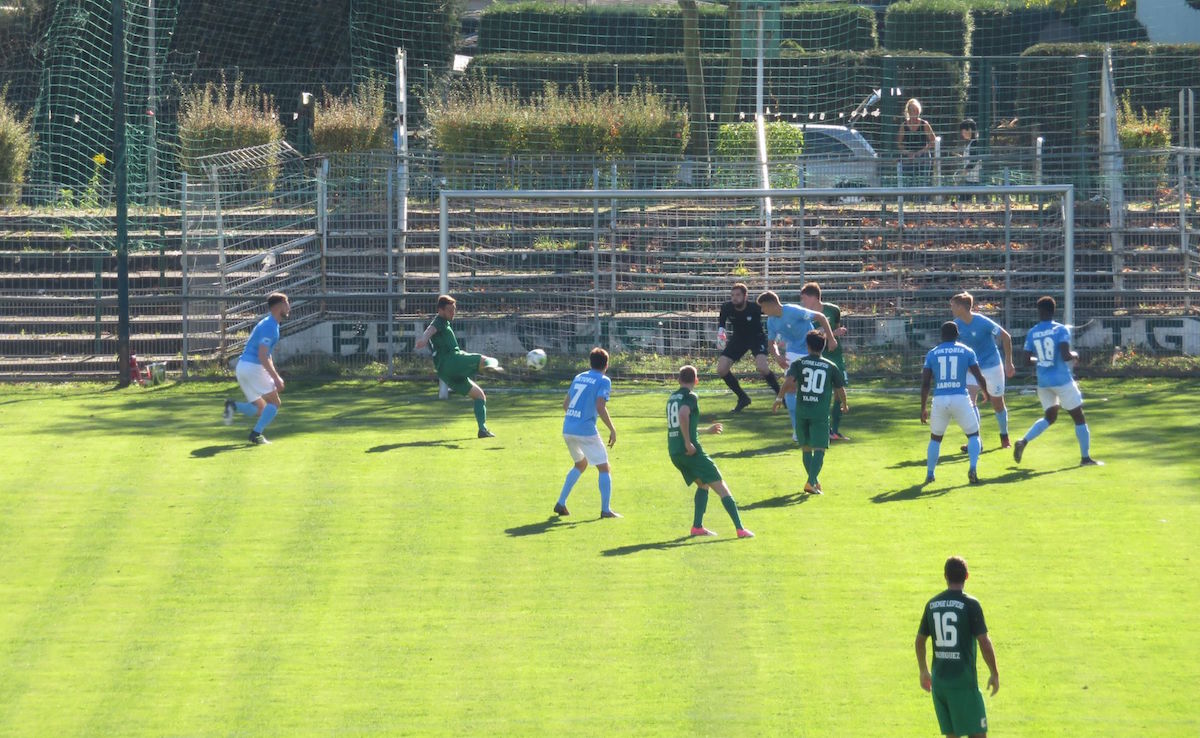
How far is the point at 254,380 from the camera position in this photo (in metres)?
17.6

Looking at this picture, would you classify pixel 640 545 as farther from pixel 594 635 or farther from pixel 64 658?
pixel 64 658

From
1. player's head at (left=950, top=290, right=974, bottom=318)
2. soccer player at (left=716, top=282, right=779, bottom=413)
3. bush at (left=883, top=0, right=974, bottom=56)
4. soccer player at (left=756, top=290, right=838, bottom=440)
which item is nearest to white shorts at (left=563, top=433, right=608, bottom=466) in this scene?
soccer player at (left=756, top=290, right=838, bottom=440)

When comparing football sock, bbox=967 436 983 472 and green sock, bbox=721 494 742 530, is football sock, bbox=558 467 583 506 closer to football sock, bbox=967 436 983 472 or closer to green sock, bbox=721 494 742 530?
green sock, bbox=721 494 742 530

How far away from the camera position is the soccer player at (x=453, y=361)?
17.8 meters

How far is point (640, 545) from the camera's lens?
13.1 meters

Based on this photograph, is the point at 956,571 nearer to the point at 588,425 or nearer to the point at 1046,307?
the point at 588,425

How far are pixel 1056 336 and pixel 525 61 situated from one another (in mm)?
18855

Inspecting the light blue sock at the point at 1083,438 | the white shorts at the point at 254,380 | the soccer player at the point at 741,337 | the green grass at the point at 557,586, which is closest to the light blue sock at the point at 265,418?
the white shorts at the point at 254,380

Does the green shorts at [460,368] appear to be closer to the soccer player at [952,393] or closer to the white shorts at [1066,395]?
the soccer player at [952,393]

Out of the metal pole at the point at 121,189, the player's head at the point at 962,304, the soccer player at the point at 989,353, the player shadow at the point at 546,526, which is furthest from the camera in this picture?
the metal pole at the point at 121,189

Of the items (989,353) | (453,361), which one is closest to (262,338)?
(453,361)

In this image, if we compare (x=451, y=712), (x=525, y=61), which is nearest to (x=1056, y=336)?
(x=451, y=712)

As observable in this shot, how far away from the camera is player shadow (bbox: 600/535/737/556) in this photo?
1288 cm

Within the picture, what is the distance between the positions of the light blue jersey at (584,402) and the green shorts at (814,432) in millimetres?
2074
